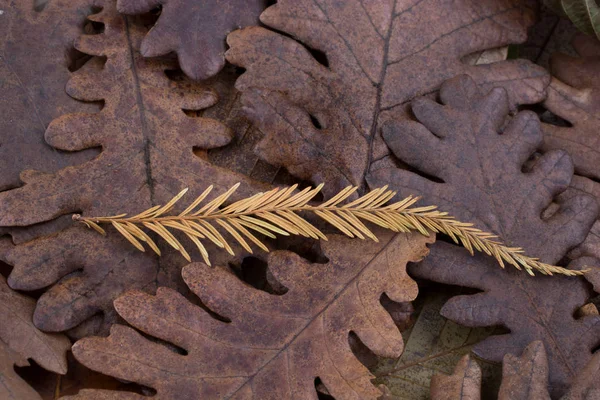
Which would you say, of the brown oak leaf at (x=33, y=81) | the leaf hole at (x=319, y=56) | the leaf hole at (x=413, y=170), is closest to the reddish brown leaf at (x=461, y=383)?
the leaf hole at (x=413, y=170)

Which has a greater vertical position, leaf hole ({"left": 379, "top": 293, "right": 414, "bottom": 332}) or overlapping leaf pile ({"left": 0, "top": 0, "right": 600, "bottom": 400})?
overlapping leaf pile ({"left": 0, "top": 0, "right": 600, "bottom": 400})

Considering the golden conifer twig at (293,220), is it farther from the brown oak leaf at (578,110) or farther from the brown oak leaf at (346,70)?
the brown oak leaf at (578,110)

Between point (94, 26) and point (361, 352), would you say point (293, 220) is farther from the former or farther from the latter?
point (94, 26)

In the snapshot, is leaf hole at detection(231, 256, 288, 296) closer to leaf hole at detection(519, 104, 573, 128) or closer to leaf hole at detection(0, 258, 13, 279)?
leaf hole at detection(0, 258, 13, 279)

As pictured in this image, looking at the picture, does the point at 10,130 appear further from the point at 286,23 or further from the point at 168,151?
the point at 286,23

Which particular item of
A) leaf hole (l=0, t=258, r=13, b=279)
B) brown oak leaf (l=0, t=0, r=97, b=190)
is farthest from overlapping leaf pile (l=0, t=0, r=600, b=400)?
leaf hole (l=0, t=258, r=13, b=279)

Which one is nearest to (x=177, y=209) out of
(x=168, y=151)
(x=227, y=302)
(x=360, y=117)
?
(x=168, y=151)

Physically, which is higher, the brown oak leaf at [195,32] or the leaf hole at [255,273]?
the brown oak leaf at [195,32]

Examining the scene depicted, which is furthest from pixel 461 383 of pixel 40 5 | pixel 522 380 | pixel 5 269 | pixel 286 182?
pixel 40 5
